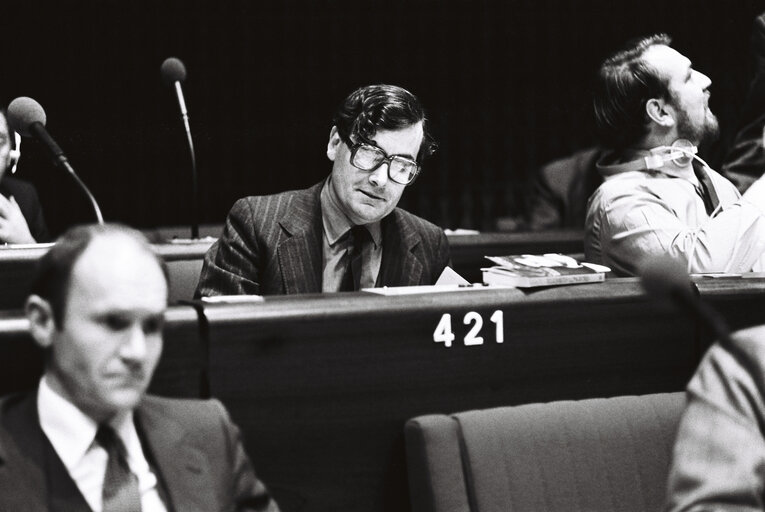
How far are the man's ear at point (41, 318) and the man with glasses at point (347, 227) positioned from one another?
107 centimetres

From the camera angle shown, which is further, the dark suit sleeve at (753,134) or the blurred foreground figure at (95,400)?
the dark suit sleeve at (753,134)

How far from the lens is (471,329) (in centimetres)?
200

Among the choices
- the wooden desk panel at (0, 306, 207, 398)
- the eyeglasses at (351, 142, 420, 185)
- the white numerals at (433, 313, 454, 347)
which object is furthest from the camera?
the eyeglasses at (351, 142, 420, 185)

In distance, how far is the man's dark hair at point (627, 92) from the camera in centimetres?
312

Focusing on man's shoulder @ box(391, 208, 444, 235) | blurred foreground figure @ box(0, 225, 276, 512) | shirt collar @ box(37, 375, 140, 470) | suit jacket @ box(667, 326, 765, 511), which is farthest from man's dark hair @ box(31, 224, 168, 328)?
man's shoulder @ box(391, 208, 444, 235)

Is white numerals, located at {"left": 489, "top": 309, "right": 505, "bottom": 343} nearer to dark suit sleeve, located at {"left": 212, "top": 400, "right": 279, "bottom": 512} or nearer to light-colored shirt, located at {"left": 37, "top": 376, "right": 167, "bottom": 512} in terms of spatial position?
dark suit sleeve, located at {"left": 212, "top": 400, "right": 279, "bottom": 512}

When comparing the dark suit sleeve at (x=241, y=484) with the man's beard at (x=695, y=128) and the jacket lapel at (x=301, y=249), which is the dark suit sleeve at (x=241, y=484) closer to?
the jacket lapel at (x=301, y=249)

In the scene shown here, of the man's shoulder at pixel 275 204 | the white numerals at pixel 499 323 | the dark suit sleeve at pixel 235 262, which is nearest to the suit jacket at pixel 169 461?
the white numerals at pixel 499 323

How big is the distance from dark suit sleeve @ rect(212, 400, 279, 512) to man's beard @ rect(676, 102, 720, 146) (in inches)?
78.0

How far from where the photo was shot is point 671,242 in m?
2.77

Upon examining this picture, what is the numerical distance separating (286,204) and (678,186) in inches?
43.9

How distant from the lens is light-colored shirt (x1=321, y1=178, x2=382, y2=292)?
103 inches

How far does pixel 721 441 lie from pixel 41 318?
0.88 m

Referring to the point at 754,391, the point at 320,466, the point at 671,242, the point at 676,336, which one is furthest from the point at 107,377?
the point at 671,242
